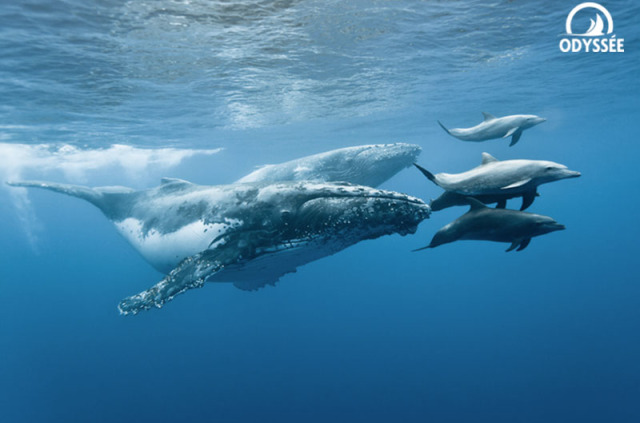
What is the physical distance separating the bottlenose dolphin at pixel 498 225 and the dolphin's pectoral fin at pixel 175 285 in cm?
303

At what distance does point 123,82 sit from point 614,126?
5626cm

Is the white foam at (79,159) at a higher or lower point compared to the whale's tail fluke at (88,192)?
higher

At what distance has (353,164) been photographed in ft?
38.2

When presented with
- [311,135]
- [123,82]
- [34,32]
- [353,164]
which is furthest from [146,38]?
[311,135]

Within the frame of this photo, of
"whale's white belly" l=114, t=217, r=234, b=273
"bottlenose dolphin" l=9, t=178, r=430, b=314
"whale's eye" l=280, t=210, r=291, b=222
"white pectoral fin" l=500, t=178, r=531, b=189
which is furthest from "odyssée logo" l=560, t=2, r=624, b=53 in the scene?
"whale's white belly" l=114, t=217, r=234, b=273

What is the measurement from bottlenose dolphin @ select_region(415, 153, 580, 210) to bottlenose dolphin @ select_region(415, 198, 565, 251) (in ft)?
0.52

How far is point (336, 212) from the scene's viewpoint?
5133 mm

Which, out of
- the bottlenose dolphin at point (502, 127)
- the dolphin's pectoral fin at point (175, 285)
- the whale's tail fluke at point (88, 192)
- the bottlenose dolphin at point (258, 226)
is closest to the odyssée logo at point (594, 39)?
the bottlenose dolphin at point (502, 127)

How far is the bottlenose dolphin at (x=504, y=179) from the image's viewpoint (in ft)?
11.5

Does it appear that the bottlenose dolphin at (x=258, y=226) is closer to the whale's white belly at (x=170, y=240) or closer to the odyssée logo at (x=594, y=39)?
the whale's white belly at (x=170, y=240)

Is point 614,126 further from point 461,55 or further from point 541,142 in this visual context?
point 461,55

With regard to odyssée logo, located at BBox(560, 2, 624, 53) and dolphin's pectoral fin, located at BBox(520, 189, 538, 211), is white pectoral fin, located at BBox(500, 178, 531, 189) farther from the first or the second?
odyssée logo, located at BBox(560, 2, 624, 53)

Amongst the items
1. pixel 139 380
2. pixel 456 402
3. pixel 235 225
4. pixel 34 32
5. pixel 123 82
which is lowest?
pixel 456 402

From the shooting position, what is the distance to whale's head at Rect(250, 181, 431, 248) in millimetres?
4754
